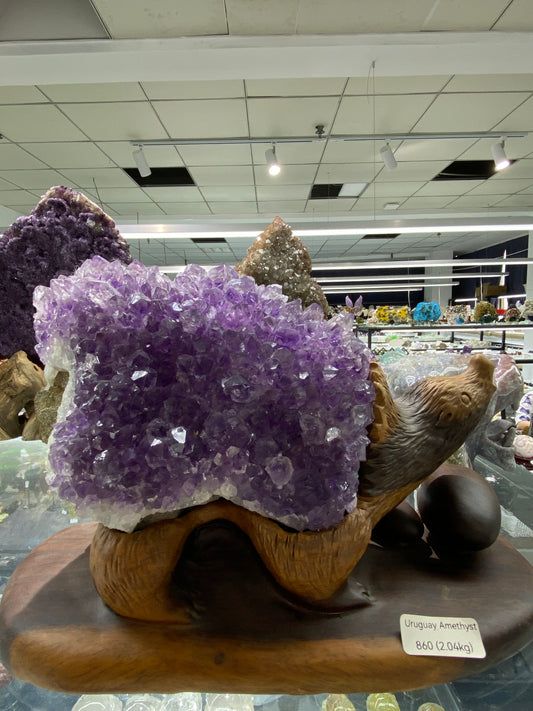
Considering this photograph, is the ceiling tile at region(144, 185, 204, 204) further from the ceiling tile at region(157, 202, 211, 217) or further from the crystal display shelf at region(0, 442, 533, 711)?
the crystal display shelf at region(0, 442, 533, 711)

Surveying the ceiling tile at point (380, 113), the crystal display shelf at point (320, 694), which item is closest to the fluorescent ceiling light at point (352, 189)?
the ceiling tile at point (380, 113)

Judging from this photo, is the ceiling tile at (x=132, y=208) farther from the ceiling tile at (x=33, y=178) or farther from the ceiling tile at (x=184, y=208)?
the ceiling tile at (x=33, y=178)

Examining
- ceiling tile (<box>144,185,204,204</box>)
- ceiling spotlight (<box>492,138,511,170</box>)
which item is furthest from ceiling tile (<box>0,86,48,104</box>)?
ceiling spotlight (<box>492,138,511,170</box>)

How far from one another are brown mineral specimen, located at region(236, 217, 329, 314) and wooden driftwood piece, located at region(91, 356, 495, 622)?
33cm

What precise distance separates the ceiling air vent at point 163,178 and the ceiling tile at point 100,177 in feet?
0.22

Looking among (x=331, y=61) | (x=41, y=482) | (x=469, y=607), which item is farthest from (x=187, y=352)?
(x=331, y=61)

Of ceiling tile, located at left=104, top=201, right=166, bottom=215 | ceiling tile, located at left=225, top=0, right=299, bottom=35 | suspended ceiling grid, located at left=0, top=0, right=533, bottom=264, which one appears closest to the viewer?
ceiling tile, located at left=225, top=0, right=299, bottom=35

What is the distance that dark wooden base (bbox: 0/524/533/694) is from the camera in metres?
0.43

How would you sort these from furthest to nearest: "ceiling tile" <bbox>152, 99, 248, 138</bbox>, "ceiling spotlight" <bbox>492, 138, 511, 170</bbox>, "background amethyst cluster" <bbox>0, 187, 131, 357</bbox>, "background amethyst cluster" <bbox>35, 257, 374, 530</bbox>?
1. "ceiling spotlight" <bbox>492, 138, 511, 170</bbox>
2. "ceiling tile" <bbox>152, 99, 248, 138</bbox>
3. "background amethyst cluster" <bbox>0, 187, 131, 357</bbox>
4. "background amethyst cluster" <bbox>35, 257, 374, 530</bbox>

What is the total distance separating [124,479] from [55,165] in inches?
136

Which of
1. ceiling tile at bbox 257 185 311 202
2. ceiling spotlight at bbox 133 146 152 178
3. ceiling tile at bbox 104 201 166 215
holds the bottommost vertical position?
ceiling spotlight at bbox 133 146 152 178

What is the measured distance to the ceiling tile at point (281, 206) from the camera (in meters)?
4.21

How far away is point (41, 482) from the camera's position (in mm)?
1107

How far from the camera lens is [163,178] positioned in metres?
3.44
